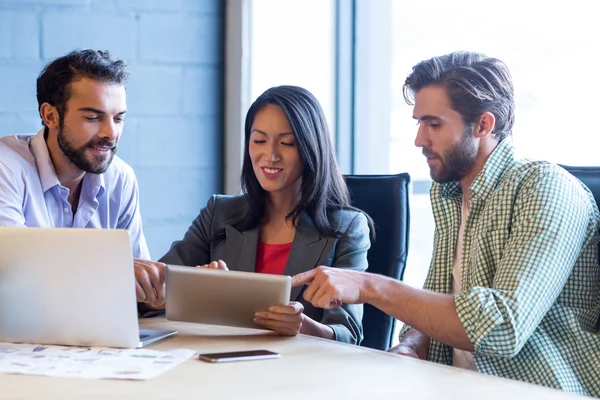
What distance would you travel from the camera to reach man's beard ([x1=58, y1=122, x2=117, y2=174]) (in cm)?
241

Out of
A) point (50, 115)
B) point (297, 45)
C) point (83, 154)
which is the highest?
point (297, 45)

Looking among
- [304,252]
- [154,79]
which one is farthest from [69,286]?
[154,79]

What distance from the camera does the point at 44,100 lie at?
2.55 m

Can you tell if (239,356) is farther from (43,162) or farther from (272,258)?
(43,162)

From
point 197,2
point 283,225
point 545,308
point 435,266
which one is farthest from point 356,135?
point 545,308

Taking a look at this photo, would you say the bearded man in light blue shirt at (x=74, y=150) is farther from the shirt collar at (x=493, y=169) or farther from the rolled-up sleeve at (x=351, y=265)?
the shirt collar at (x=493, y=169)

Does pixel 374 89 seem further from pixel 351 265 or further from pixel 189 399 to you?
pixel 189 399

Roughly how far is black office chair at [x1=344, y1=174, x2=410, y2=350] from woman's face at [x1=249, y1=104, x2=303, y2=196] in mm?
229

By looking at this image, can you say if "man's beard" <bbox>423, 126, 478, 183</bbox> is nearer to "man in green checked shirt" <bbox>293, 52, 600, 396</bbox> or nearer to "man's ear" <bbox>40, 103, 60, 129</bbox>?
"man in green checked shirt" <bbox>293, 52, 600, 396</bbox>

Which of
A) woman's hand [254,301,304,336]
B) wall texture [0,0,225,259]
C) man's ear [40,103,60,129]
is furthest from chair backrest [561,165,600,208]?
wall texture [0,0,225,259]

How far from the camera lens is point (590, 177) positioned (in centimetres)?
176

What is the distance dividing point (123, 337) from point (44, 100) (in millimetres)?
1268

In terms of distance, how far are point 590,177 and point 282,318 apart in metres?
0.70

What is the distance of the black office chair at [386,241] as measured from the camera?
7.07 ft
